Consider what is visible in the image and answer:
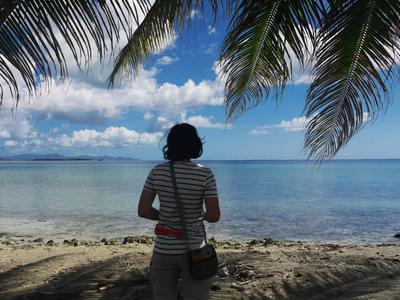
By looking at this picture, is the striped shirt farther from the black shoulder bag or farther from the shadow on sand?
the shadow on sand

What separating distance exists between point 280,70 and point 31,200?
2294cm

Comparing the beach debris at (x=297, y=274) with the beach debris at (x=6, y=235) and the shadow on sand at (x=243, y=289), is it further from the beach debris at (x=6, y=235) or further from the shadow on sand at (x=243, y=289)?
the beach debris at (x=6, y=235)

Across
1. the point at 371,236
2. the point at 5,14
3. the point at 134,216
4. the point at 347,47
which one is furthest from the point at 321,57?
the point at 134,216

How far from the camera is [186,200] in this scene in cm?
292

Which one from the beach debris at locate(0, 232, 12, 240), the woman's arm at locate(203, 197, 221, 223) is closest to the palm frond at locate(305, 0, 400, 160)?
the woman's arm at locate(203, 197, 221, 223)

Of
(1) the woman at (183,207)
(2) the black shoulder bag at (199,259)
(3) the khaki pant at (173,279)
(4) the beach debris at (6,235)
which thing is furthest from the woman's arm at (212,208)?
(4) the beach debris at (6,235)

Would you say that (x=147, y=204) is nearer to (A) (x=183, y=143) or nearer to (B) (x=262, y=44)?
(A) (x=183, y=143)

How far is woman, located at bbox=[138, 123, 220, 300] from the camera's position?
2.91 m

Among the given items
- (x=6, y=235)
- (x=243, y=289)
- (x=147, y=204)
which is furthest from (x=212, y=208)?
(x=6, y=235)

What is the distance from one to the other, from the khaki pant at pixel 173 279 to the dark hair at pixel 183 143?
24.7 inches

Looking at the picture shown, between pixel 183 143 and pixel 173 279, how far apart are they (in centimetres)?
87

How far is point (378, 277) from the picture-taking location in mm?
5637

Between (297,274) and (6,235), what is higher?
(297,274)

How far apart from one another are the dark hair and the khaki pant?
63cm
